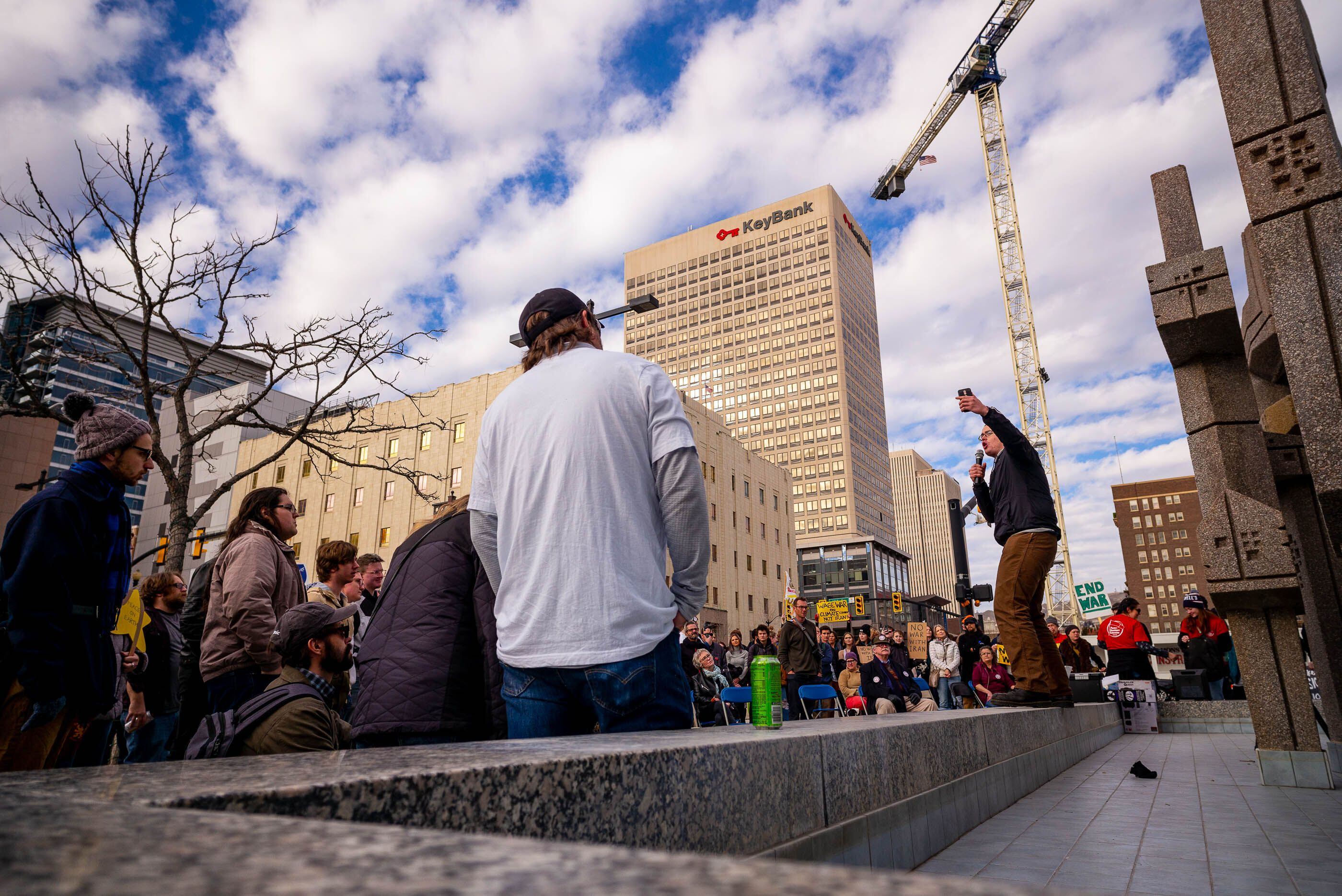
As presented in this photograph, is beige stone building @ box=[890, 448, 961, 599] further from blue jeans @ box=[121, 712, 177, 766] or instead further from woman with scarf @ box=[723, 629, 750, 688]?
blue jeans @ box=[121, 712, 177, 766]

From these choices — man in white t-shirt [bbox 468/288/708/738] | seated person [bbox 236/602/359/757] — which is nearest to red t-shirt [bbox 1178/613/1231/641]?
man in white t-shirt [bbox 468/288/708/738]

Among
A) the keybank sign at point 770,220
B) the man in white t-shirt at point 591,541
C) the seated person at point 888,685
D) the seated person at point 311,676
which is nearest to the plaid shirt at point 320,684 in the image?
the seated person at point 311,676

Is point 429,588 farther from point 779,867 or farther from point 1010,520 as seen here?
point 1010,520

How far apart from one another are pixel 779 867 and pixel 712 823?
1464mm

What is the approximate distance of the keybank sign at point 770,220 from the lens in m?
124

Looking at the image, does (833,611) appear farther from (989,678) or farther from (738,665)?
(989,678)

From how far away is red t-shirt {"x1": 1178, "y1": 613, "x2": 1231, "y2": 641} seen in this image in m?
13.8

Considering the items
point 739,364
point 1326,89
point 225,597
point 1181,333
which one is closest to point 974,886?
point 225,597

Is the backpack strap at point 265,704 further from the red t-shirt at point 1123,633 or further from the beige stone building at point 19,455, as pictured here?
the beige stone building at point 19,455

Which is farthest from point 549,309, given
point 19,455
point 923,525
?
point 923,525

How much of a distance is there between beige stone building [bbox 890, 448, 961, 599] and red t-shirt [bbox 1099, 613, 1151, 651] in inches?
6324

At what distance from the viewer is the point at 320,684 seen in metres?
3.58

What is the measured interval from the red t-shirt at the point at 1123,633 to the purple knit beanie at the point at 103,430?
557 inches

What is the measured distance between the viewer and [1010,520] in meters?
6.29
